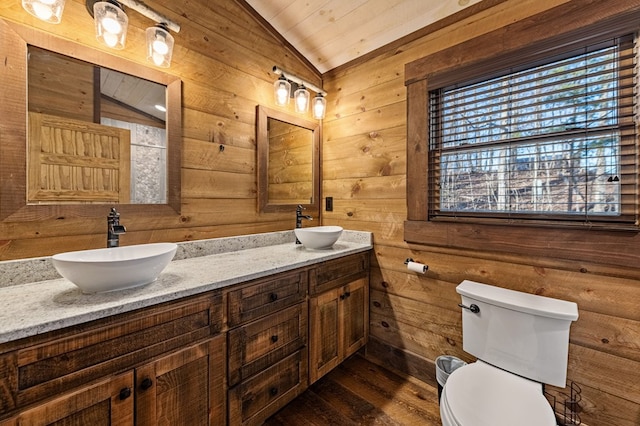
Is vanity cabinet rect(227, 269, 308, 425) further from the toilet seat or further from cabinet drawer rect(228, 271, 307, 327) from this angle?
the toilet seat

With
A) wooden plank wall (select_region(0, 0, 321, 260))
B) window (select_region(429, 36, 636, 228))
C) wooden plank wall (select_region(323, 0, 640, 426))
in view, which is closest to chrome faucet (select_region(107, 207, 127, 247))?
wooden plank wall (select_region(0, 0, 321, 260))

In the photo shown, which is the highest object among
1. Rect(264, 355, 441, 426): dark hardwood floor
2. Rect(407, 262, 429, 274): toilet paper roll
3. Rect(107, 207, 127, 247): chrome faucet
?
Rect(107, 207, 127, 247): chrome faucet

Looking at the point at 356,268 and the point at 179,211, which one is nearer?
the point at 179,211

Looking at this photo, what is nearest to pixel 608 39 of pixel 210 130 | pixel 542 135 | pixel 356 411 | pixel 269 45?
pixel 542 135

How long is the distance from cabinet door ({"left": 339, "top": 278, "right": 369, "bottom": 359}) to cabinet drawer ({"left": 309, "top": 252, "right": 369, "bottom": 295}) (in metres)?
0.06

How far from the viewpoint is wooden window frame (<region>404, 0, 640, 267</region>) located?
1.27 m

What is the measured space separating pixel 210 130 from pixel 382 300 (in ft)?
5.51

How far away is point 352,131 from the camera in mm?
2256

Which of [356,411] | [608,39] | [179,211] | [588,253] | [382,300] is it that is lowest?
[356,411]

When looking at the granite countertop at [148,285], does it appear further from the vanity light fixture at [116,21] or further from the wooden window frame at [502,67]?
the vanity light fixture at [116,21]

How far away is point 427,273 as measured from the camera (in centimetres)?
188

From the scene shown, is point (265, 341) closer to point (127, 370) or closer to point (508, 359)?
point (127, 370)

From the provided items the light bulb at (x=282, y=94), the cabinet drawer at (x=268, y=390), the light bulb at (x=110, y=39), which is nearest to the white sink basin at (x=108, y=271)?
the cabinet drawer at (x=268, y=390)

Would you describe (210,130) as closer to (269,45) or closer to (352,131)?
(269,45)
